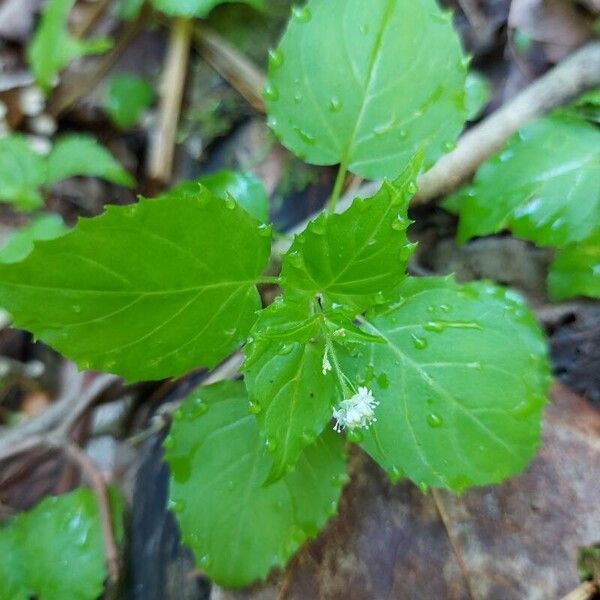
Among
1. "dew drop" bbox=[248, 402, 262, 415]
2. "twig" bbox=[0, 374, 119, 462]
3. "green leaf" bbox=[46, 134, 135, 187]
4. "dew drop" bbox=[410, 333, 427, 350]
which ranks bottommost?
"twig" bbox=[0, 374, 119, 462]

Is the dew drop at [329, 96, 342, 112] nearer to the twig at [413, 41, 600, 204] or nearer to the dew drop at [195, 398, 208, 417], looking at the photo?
the twig at [413, 41, 600, 204]

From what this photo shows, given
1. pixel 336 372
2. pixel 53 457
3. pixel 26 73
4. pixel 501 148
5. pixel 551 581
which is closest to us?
pixel 336 372

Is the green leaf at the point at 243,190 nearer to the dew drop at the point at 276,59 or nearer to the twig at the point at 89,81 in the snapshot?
the dew drop at the point at 276,59

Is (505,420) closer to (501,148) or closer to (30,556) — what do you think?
(501,148)

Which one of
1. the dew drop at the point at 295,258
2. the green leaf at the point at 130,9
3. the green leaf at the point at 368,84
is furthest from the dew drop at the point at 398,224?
the green leaf at the point at 130,9

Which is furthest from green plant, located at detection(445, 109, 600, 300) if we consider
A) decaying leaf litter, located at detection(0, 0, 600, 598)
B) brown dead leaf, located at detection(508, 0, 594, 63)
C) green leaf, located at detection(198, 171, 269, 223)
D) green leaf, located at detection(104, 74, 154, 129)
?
green leaf, located at detection(104, 74, 154, 129)

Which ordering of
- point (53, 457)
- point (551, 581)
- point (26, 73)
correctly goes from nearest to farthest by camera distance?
1. point (551, 581)
2. point (53, 457)
3. point (26, 73)

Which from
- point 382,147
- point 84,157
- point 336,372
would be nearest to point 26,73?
point 84,157
